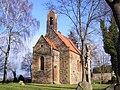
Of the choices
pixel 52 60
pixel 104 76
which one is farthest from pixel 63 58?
pixel 104 76

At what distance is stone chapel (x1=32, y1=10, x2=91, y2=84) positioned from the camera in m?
40.1

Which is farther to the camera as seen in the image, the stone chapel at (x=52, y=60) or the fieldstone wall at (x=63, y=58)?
the fieldstone wall at (x=63, y=58)

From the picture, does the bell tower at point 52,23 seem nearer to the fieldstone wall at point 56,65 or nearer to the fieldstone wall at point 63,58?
the fieldstone wall at point 63,58

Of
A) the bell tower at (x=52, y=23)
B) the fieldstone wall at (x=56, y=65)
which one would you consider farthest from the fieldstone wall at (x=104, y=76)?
the bell tower at (x=52, y=23)

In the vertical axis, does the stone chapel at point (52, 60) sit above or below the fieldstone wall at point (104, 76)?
above

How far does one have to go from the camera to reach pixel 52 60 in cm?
Result: 4075

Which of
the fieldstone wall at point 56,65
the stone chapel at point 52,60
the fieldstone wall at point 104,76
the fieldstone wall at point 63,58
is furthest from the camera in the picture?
the fieldstone wall at point 104,76

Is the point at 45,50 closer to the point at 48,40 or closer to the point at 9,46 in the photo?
the point at 48,40

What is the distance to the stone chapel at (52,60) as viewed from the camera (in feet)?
131

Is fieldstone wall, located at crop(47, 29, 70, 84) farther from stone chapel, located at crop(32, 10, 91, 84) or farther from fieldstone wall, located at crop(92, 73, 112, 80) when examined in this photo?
fieldstone wall, located at crop(92, 73, 112, 80)

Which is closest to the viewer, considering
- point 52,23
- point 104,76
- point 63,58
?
point 63,58

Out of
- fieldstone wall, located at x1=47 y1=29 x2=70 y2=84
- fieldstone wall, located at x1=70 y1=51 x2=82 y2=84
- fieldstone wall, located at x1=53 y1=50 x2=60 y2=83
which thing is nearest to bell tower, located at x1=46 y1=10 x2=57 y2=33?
fieldstone wall, located at x1=47 y1=29 x2=70 y2=84

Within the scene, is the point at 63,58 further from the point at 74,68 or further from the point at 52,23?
the point at 52,23

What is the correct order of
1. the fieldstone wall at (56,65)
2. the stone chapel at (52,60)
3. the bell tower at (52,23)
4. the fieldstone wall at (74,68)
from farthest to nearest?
the bell tower at (52,23) < the fieldstone wall at (74,68) < the fieldstone wall at (56,65) < the stone chapel at (52,60)
